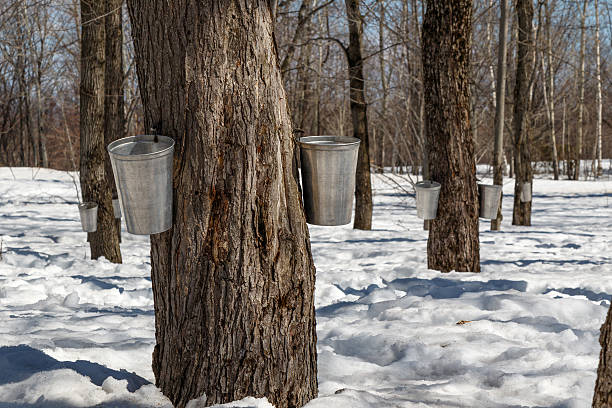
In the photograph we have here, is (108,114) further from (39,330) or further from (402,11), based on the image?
(402,11)

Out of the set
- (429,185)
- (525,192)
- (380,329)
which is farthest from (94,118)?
(525,192)

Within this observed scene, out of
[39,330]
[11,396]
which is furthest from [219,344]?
[39,330]

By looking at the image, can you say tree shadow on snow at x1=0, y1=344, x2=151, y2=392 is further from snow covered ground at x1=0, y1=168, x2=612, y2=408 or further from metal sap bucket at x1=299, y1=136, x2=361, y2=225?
metal sap bucket at x1=299, y1=136, x2=361, y2=225

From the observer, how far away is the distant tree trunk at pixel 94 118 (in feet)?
19.0

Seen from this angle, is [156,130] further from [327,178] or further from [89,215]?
[89,215]

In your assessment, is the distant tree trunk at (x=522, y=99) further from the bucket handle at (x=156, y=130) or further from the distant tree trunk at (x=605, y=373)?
the bucket handle at (x=156, y=130)

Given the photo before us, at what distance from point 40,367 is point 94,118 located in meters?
4.20

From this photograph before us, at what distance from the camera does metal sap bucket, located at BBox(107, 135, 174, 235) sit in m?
1.75

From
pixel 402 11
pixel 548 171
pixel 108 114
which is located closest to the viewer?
pixel 108 114

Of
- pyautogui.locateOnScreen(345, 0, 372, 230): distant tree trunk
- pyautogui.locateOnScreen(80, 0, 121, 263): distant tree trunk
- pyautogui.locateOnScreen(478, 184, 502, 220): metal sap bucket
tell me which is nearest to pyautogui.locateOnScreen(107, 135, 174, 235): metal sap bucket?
pyautogui.locateOnScreen(478, 184, 502, 220): metal sap bucket

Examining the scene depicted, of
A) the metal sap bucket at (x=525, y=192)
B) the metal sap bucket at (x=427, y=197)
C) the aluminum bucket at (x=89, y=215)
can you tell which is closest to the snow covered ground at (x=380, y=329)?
the aluminum bucket at (x=89, y=215)

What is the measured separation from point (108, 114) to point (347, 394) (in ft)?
20.2

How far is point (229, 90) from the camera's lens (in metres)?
1.86

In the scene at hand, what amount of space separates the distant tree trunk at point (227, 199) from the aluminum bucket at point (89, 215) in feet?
13.3
